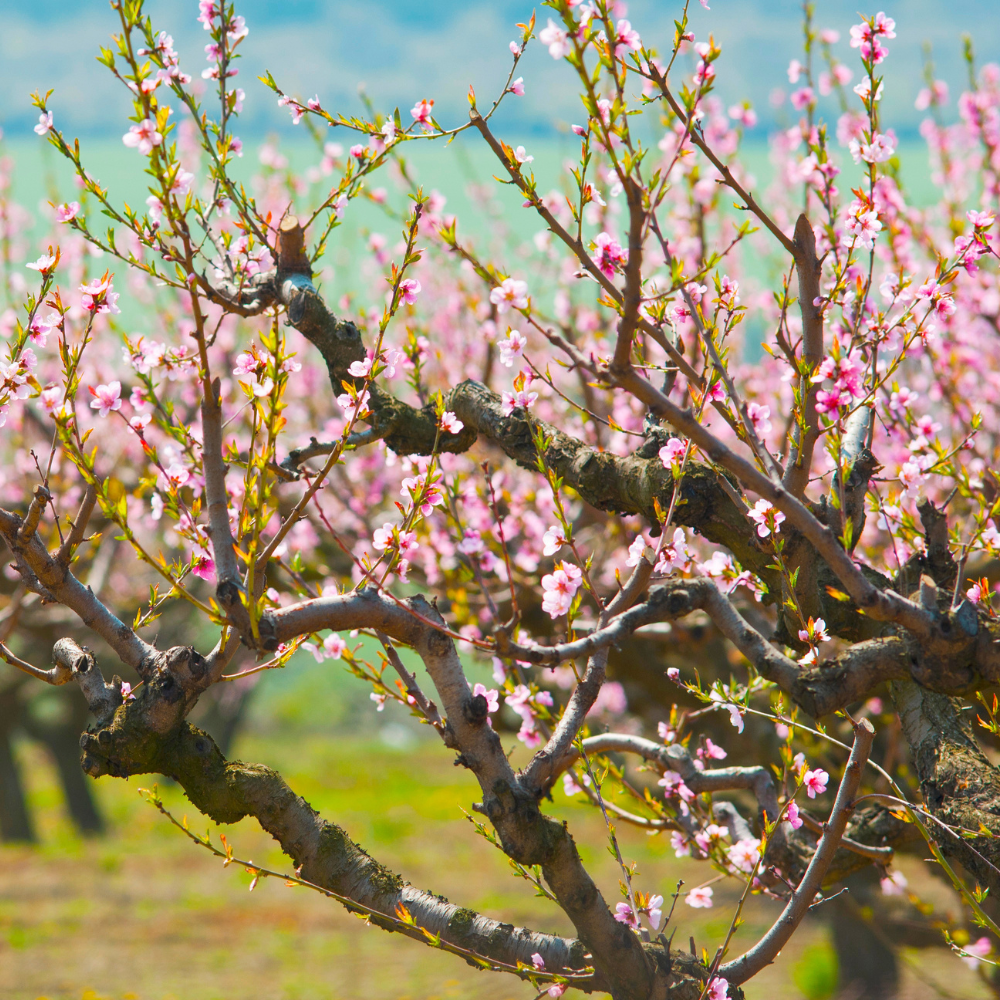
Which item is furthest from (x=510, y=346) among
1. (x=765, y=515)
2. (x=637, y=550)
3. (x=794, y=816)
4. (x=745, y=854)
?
(x=745, y=854)

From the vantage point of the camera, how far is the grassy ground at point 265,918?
8.09 metres

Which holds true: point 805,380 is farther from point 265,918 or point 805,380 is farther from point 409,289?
point 265,918

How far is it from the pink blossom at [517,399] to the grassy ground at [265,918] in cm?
273

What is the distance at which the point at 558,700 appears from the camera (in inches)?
195

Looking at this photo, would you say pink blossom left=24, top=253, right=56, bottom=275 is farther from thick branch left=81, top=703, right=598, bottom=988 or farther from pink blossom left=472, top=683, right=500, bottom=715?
pink blossom left=472, top=683, right=500, bottom=715

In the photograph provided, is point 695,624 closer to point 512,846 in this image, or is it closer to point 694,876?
point 512,846

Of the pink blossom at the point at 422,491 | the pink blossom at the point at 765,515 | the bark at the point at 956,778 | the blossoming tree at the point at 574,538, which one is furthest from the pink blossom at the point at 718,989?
the pink blossom at the point at 422,491

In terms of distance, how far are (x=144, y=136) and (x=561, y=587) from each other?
1.46 m

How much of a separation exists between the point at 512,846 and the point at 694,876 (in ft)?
37.7

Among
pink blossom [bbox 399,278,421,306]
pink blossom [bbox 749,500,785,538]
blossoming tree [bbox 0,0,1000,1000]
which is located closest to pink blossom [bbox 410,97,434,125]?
blossoming tree [bbox 0,0,1000,1000]

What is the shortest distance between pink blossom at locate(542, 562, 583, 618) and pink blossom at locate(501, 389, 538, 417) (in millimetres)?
463

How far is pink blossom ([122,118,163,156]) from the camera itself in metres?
1.91

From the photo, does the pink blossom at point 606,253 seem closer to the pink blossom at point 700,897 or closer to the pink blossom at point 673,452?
the pink blossom at point 673,452

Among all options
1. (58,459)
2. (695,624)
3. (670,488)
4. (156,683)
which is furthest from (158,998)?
(670,488)
